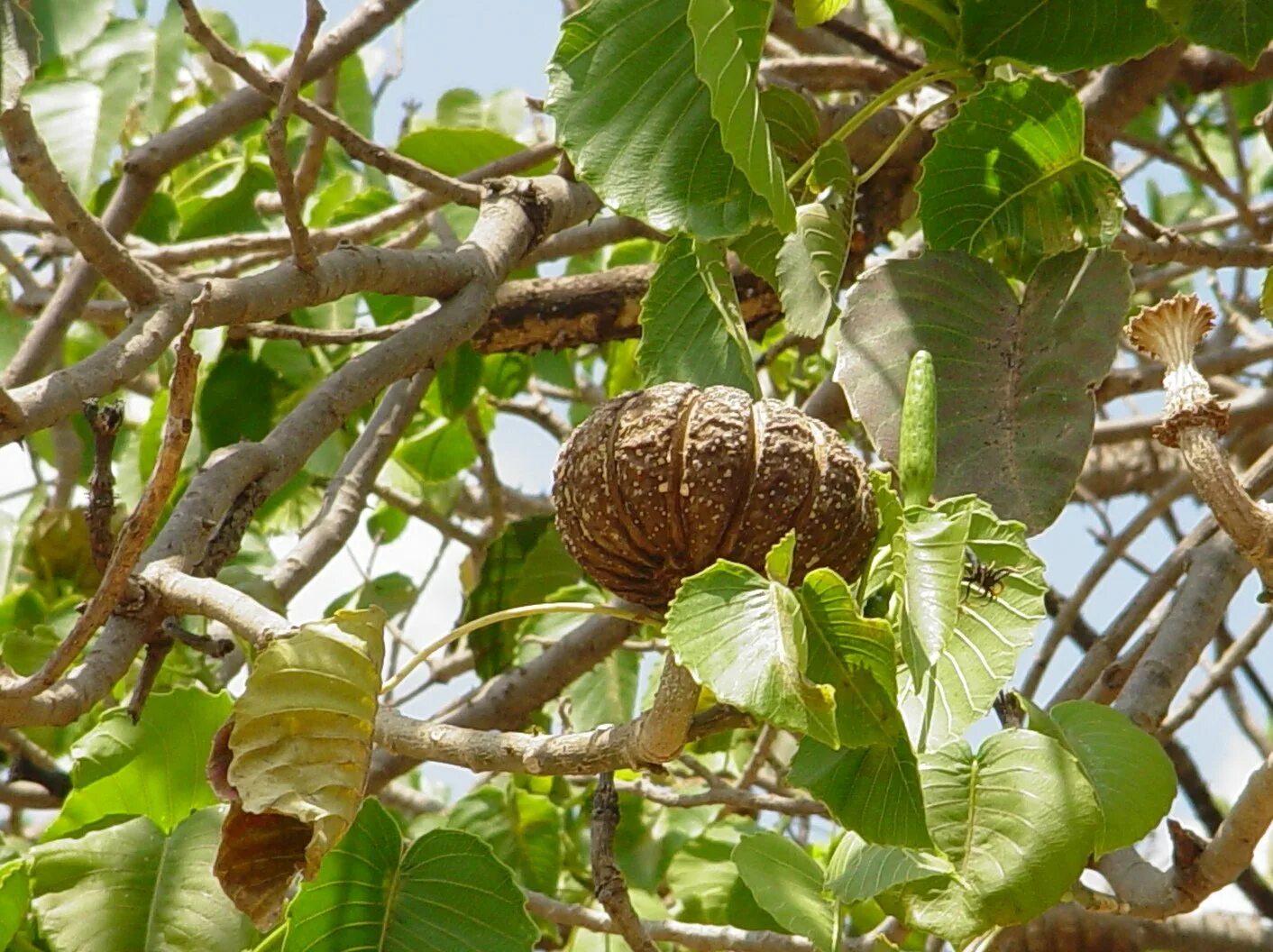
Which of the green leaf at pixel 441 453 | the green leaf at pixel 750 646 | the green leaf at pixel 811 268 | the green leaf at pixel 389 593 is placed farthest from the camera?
the green leaf at pixel 389 593

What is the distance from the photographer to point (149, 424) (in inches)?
80.0

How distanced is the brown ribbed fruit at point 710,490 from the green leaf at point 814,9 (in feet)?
1.27

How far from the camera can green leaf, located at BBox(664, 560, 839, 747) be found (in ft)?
2.33

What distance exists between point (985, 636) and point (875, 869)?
0.62ft

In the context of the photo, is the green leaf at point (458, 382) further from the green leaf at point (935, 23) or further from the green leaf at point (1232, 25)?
the green leaf at point (1232, 25)

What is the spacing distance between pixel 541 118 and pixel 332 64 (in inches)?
38.1

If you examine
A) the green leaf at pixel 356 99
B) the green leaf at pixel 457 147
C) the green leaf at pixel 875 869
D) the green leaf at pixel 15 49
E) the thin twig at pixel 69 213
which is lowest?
the green leaf at pixel 875 869

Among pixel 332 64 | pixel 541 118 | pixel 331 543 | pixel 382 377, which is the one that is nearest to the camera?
pixel 382 377

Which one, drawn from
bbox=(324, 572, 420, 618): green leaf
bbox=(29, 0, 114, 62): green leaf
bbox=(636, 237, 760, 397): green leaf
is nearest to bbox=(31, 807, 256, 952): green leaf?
bbox=(636, 237, 760, 397): green leaf

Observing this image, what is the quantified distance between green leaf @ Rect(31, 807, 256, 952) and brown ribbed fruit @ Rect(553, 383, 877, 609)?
1.58 feet

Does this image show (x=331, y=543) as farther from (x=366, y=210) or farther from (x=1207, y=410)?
(x=1207, y=410)

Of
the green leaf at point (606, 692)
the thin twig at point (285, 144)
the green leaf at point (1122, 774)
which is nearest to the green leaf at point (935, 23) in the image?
the thin twig at point (285, 144)

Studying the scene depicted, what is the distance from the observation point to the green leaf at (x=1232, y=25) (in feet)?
4.25

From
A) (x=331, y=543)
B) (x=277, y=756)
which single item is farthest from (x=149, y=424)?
(x=277, y=756)
